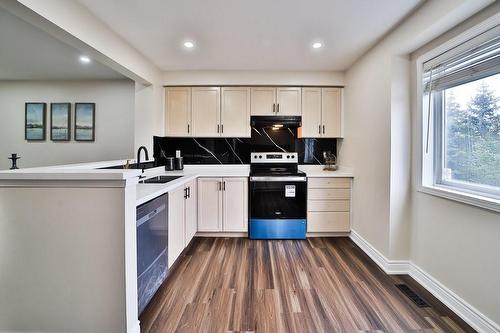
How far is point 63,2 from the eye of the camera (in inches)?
68.5

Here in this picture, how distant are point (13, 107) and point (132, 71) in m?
3.20

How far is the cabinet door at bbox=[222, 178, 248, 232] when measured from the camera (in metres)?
3.33

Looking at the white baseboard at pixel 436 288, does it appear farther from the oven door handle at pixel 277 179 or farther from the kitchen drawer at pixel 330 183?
the oven door handle at pixel 277 179

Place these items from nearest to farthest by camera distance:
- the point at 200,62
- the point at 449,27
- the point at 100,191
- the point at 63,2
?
the point at 100,191
the point at 63,2
the point at 449,27
the point at 200,62

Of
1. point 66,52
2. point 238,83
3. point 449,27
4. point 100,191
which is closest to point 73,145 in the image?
point 66,52

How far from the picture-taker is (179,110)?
11.9 ft

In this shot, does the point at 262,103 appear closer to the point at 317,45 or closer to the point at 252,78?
the point at 252,78

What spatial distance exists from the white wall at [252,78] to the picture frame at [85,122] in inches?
63.7

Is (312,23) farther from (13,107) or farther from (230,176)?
(13,107)

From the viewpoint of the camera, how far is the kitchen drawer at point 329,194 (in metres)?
3.33

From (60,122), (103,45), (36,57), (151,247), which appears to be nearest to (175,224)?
(151,247)

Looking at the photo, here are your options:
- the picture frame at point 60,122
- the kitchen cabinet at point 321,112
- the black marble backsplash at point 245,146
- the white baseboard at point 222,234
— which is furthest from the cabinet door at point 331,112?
the picture frame at point 60,122

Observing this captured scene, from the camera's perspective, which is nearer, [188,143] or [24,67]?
[24,67]

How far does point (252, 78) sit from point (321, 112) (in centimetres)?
114
